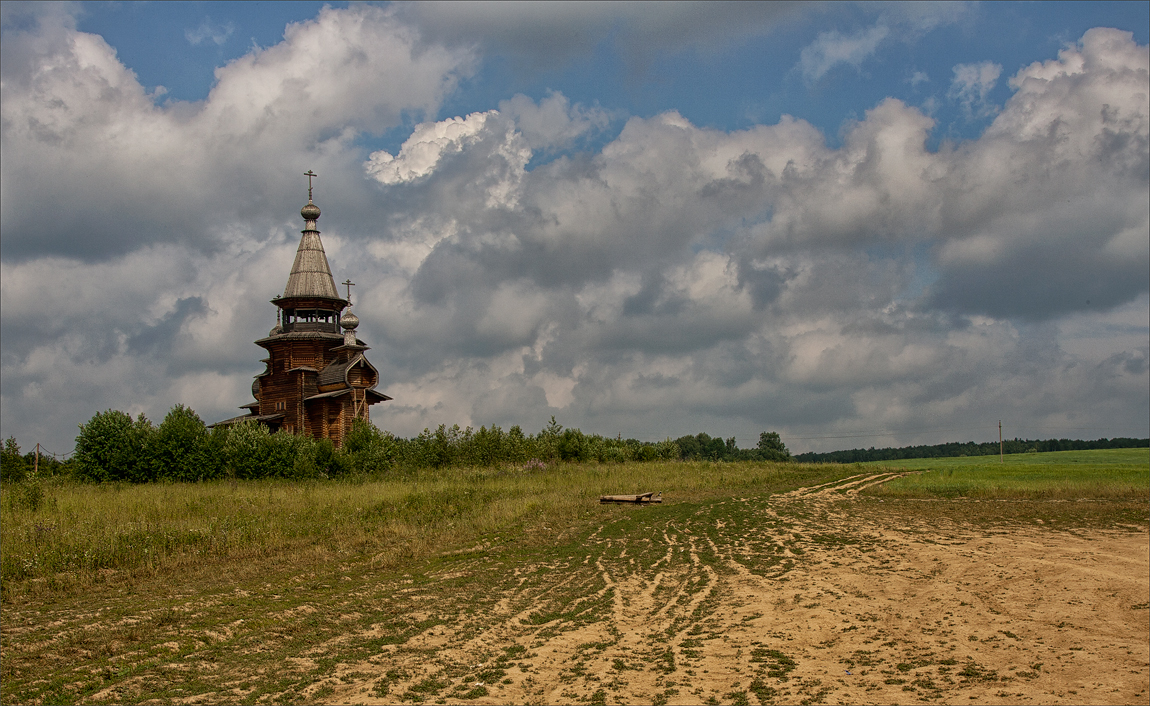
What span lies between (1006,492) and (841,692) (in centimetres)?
2431

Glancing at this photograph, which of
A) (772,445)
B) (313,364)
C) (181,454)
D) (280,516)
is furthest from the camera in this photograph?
(772,445)

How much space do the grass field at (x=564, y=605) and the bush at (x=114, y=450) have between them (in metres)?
12.3

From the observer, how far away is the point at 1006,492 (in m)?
28.2

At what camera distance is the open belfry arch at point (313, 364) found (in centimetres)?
4412

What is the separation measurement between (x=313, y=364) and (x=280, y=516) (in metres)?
26.1

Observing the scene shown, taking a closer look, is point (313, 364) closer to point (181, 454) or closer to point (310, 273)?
point (310, 273)

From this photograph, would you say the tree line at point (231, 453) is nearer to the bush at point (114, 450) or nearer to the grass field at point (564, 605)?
the bush at point (114, 450)

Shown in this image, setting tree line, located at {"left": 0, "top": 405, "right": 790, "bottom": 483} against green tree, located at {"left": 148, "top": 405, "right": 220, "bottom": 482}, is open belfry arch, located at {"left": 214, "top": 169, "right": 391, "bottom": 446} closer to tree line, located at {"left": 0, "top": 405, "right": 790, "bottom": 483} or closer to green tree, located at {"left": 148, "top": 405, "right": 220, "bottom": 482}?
tree line, located at {"left": 0, "top": 405, "right": 790, "bottom": 483}

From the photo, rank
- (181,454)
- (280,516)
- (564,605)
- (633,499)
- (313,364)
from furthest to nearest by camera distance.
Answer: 1. (313,364)
2. (181,454)
3. (633,499)
4. (280,516)
5. (564,605)

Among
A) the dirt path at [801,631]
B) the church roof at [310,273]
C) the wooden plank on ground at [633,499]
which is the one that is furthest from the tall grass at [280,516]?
the church roof at [310,273]

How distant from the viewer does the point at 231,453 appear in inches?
1401

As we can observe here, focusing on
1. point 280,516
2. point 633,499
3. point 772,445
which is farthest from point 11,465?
point 772,445

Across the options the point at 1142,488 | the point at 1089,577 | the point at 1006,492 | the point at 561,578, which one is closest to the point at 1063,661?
the point at 1089,577

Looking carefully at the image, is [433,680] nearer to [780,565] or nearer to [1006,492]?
[780,565]
